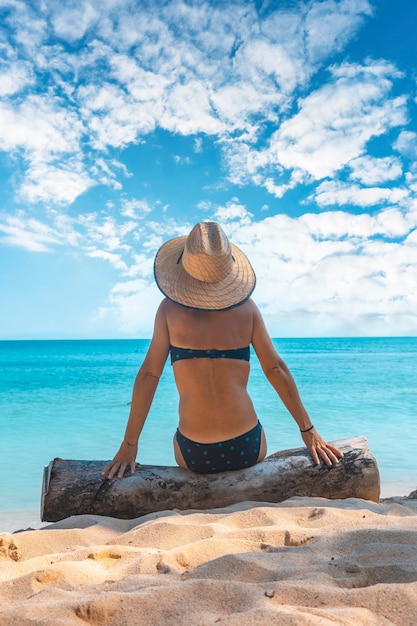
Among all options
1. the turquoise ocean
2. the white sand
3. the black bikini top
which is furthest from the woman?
the turquoise ocean

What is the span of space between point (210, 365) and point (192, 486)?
2.62 ft

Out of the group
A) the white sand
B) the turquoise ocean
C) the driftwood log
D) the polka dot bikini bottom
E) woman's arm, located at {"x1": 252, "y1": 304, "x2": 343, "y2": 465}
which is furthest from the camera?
the turquoise ocean

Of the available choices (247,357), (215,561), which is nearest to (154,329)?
(247,357)

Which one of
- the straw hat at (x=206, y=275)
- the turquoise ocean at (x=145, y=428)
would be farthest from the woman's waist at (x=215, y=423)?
the turquoise ocean at (x=145, y=428)

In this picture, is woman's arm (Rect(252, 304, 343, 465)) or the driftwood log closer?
the driftwood log

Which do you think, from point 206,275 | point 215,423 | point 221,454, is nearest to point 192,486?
point 221,454

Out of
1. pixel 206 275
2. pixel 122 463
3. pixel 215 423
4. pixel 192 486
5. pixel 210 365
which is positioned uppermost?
pixel 206 275

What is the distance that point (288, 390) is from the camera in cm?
345

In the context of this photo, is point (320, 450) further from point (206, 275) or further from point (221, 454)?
point (206, 275)

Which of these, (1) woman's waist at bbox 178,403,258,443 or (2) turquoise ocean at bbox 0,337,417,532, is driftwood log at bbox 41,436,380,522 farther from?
(2) turquoise ocean at bbox 0,337,417,532

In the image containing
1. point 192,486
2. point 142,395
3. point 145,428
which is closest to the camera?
point 192,486

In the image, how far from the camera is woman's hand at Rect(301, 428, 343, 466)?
3.39 m

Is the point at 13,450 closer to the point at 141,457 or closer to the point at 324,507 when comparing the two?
the point at 141,457

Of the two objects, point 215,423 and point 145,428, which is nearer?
point 215,423
